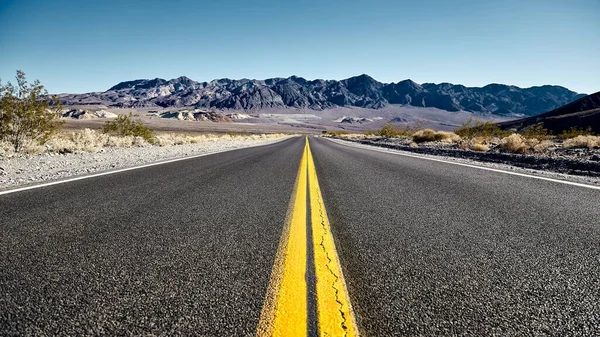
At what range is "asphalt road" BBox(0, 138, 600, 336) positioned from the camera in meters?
1.48

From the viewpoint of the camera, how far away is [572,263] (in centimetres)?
216

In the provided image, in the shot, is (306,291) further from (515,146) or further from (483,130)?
(483,130)

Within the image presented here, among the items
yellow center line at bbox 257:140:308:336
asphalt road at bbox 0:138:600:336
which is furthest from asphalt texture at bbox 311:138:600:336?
yellow center line at bbox 257:140:308:336

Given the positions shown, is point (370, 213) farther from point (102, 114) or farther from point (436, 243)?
point (102, 114)

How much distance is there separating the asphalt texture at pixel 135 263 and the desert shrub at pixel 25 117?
10.9 metres

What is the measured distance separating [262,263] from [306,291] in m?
0.48

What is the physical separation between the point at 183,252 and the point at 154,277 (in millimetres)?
413

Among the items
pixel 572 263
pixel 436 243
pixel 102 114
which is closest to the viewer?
pixel 572 263

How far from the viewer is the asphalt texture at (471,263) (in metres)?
1.49

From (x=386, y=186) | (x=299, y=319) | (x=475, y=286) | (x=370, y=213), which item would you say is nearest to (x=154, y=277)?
(x=299, y=319)

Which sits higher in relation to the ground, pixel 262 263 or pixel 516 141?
pixel 516 141

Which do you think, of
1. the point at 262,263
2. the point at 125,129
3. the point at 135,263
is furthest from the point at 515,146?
the point at 125,129

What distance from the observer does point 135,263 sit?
207 centimetres

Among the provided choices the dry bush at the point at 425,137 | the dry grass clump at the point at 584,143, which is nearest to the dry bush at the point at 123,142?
the dry bush at the point at 425,137
